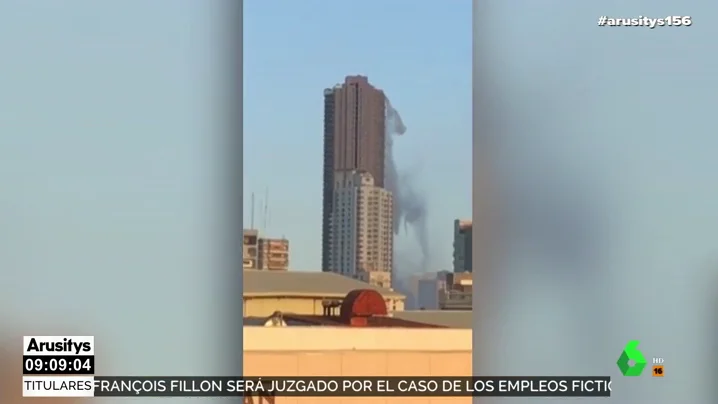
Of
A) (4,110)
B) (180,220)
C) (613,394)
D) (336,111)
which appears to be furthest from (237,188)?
(613,394)

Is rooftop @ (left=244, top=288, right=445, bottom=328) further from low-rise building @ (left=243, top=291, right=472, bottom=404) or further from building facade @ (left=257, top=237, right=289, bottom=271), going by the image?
building facade @ (left=257, top=237, right=289, bottom=271)

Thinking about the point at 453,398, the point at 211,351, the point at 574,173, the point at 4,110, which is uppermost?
the point at 4,110

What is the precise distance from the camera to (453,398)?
155 cm

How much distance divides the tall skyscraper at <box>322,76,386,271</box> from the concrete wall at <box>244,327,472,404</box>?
0.22 meters

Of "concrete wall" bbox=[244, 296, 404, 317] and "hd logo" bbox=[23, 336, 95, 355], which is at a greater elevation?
"concrete wall" bbox=[244, 296, 404, 317]

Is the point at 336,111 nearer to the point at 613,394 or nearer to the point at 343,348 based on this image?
the point at 343,348

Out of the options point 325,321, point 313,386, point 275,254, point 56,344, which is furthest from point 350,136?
point 56,344

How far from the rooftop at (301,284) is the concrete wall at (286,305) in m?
0.01

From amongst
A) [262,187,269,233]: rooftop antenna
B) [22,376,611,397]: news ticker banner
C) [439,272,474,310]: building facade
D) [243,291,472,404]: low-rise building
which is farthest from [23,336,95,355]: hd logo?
[439,272,474,310]: building facade

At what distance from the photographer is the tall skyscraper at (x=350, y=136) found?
152cm

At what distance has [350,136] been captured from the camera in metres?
1.53

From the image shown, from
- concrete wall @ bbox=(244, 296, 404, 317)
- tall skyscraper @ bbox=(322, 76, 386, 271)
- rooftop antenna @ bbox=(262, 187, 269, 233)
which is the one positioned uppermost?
tall skyscraper @ bbox=(322, 76, 386, 271)

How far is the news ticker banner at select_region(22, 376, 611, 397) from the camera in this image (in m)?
1.52

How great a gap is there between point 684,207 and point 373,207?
28.9 inches
